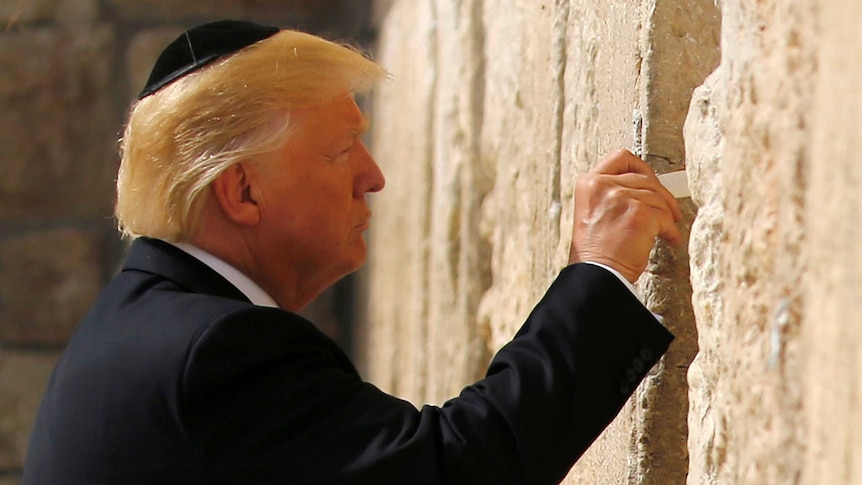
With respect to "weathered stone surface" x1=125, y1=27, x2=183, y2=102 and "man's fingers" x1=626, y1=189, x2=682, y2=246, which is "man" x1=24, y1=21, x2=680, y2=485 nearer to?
"man's fingers" x1=626, y1=189, x2=682, y2=246

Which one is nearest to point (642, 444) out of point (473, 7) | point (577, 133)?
point (577, 133)

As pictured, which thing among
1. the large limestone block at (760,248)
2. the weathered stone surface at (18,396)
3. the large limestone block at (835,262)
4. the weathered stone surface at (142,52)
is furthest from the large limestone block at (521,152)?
the weathered stone surface at (18,396)

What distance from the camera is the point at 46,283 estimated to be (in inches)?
121

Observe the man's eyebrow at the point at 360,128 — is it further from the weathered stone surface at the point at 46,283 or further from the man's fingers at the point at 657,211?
the weathered stone surface at the point at 46,283

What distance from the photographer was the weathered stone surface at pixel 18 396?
3072 mm

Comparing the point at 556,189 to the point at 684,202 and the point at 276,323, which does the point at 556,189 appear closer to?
the point at 684,202

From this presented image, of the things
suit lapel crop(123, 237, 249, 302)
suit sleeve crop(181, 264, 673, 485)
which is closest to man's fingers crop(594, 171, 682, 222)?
suit sleeve crop(181, 264, 673, 485)

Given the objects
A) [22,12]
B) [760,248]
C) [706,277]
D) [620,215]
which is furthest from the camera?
[22,12]

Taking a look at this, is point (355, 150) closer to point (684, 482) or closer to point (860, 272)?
point (684, 482)

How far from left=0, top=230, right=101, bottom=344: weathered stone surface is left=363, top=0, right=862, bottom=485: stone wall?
1242 mm

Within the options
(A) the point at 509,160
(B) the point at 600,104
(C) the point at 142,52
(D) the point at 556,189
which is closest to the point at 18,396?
(C) the point at 142,52

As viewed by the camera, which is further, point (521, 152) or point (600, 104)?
point (521, 152)

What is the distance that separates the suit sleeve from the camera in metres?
0.94

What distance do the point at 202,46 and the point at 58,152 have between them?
2.04 meters
